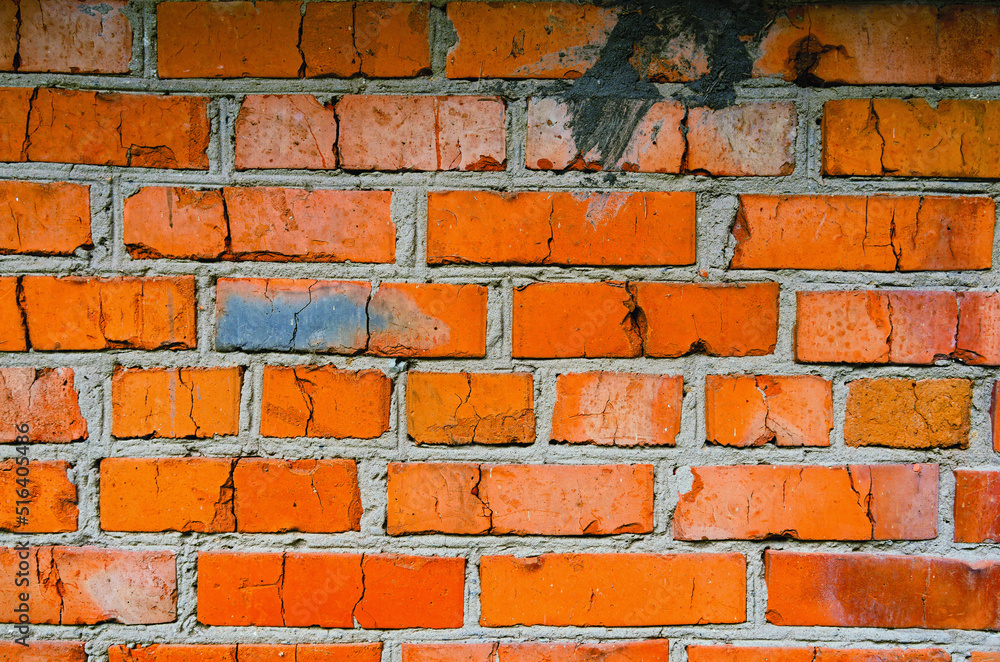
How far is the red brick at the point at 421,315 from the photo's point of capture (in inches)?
25.9

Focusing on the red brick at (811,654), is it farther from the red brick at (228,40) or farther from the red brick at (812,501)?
the red brick at (228,40)

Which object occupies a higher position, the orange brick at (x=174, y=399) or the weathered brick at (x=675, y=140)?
the weathered brick at (x=675, y=140)

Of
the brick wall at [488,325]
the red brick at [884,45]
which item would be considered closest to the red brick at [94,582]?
the brick wall at [488,325]

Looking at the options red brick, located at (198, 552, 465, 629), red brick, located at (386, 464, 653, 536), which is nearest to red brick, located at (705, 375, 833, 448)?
red brick, located at (386, 464, 653, 536)

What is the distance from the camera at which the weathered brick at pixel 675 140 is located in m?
0.66

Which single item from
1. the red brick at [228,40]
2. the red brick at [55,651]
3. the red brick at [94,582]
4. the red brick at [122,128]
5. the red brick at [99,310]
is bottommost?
the red brick at [55,651]

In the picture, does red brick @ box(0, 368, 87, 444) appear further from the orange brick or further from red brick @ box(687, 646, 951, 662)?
red brick @ box(687, 646, 951, 662)

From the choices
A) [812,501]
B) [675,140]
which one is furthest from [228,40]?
[812,501]

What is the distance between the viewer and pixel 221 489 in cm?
66

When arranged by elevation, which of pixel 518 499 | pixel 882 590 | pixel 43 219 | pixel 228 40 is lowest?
pixel 882 590

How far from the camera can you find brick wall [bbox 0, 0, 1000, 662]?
656 millimetres

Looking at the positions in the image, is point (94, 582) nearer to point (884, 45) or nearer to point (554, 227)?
point (554, 227)

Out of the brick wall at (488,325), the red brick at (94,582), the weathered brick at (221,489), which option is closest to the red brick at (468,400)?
the brick wall at (488,325)

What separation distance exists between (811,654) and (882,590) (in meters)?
0.12
